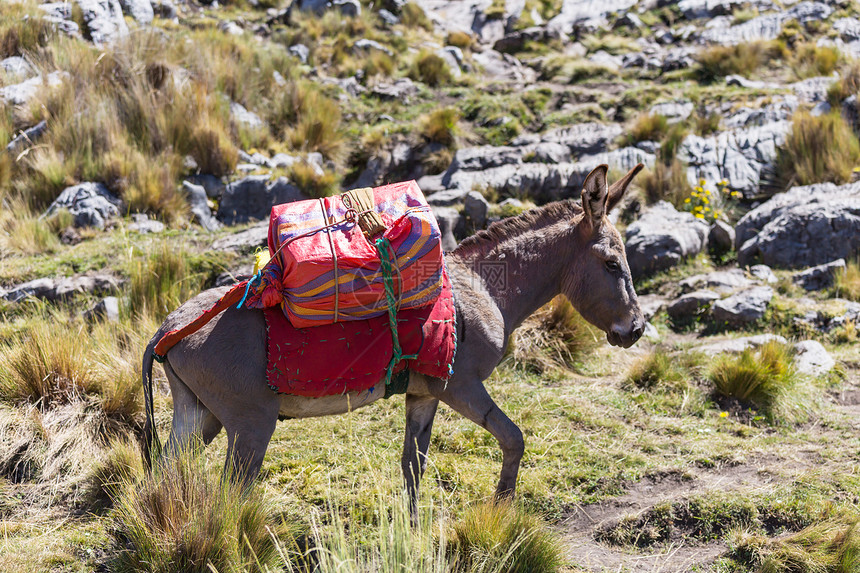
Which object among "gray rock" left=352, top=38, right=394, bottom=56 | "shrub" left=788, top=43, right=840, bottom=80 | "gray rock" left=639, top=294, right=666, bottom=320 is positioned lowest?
"gray rock" left=639, top=294, right=666, bottom=320

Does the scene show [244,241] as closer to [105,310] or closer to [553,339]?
[105,310]

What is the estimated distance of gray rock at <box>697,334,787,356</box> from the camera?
736cm

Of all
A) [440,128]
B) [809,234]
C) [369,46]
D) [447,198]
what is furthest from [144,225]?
[369,46]

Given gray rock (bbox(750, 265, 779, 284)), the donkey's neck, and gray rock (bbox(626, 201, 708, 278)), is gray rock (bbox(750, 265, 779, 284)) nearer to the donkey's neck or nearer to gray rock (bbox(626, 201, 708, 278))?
gray rock (bbox(626, 201, 708, 278))

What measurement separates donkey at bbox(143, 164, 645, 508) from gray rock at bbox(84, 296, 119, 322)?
11.4 ft

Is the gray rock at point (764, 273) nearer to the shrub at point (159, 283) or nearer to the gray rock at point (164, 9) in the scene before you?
the shrub at point (159, 283)

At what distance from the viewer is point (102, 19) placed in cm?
1378

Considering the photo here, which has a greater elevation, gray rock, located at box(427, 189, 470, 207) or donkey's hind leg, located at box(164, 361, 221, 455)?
donkey's hind leg, located at box(164, 361, 221, 455)

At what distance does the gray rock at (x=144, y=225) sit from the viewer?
28.9 ft

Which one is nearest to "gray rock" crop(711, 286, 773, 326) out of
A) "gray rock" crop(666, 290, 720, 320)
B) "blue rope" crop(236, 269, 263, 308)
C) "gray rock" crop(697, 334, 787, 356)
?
"gray rock" crop(666, 290, 720, 320)

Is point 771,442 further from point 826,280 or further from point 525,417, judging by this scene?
point 826,280

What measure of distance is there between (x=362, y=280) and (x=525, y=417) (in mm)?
2989

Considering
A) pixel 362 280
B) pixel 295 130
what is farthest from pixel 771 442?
pixel 295 130

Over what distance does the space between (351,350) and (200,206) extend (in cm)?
676
